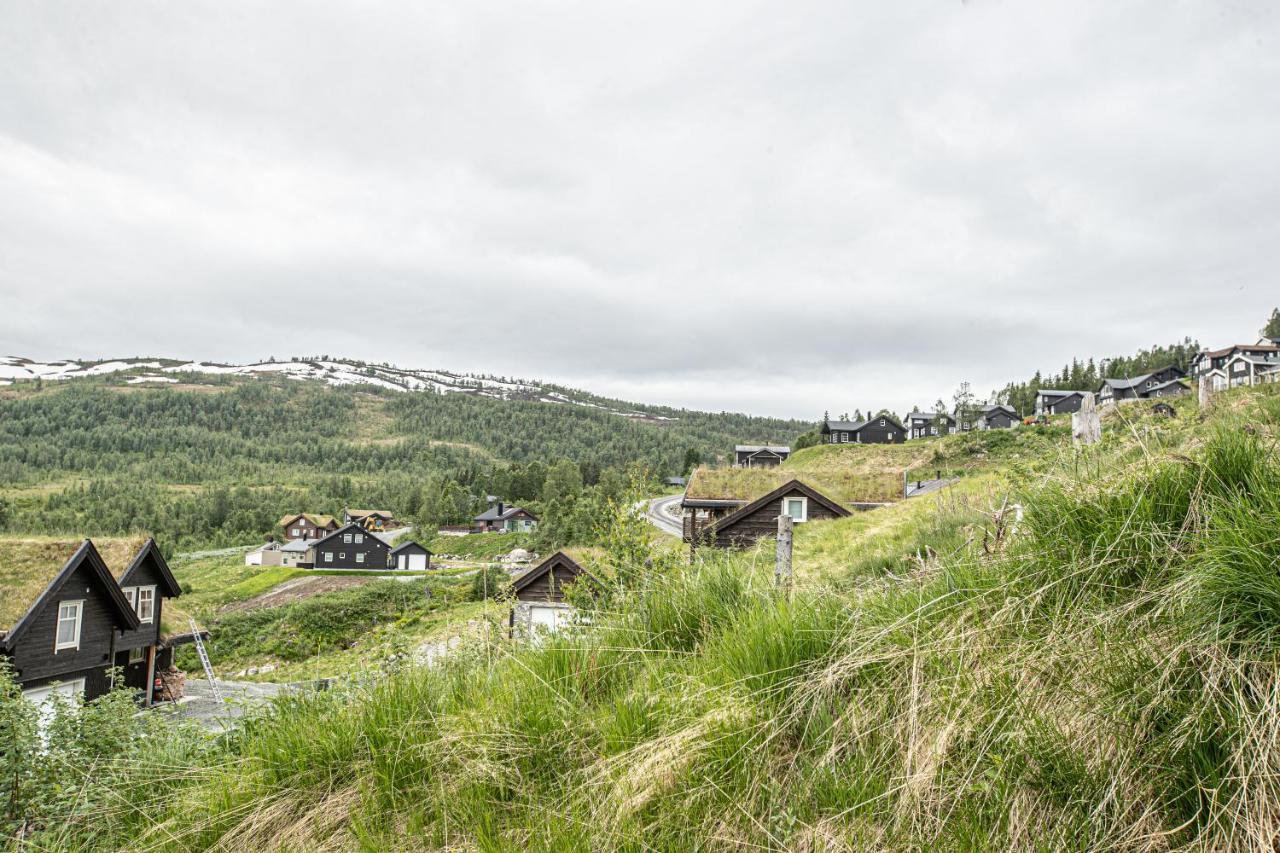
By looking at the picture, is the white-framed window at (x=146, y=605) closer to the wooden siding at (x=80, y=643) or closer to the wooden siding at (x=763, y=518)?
the wooden siding at (x=80, y=643)

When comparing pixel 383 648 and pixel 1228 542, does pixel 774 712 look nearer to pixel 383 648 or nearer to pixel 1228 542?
pixel 1228 542

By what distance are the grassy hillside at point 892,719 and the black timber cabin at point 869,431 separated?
9270 cm

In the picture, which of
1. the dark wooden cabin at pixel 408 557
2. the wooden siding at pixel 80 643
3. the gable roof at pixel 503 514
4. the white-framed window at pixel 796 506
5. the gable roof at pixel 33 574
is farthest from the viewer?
the gable roof at pixel 503 514

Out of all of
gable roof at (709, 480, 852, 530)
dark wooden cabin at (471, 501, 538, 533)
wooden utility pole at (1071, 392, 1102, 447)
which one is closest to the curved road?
gable roof at (709, 480, 852, 530)

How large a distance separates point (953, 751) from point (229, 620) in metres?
53.8

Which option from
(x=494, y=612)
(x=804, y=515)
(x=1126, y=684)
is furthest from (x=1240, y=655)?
(x=804, y=515)

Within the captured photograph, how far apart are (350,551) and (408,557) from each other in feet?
29.1

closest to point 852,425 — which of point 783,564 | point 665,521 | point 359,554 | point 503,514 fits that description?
point 665,521

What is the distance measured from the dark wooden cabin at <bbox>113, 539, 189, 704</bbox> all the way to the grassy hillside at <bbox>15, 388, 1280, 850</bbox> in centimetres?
2419

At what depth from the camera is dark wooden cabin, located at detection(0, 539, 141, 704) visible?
18.7m

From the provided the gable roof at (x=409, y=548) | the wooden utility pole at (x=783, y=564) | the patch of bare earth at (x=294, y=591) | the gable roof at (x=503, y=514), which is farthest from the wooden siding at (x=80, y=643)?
the gable roof at (x=503, y=514)

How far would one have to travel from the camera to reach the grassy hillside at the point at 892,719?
7.16 feet

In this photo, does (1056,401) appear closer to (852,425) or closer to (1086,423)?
(852,425)

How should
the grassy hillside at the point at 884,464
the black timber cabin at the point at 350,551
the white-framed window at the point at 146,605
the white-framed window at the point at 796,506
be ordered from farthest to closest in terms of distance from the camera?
the black timber cabin at the point at 350,551 → the white-framed window at the point at 796,506 → the white-framed window at the point at 146,605 → the grassy hillside at the point at 884,464
